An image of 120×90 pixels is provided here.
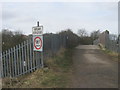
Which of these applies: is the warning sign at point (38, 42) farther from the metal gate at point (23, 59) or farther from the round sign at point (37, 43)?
the metal gate at point (23, 59)

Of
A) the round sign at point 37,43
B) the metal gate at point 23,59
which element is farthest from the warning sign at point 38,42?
the metal gate at point 23,59

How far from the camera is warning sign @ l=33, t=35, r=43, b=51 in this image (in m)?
7.79

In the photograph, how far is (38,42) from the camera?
309 inches

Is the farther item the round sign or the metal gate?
the metal gate

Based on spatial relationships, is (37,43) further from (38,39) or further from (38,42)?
(38,39)

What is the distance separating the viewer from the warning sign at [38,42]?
7.79m

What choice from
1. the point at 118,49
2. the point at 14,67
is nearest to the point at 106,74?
the point at 14,67

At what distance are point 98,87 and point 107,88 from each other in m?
0.29

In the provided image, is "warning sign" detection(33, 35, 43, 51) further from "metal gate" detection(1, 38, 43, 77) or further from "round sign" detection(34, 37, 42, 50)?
"metal gate" detection(1, 38, 43, 77)

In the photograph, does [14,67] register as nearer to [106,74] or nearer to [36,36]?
[36,36]

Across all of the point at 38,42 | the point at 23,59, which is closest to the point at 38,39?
the point at 38,42

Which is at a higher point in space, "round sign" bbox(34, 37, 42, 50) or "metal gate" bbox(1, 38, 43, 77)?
"round sign" bbox(34, 37, 42, 50)

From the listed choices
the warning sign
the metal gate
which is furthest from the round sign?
the metal gate

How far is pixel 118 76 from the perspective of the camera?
22.5 feet
